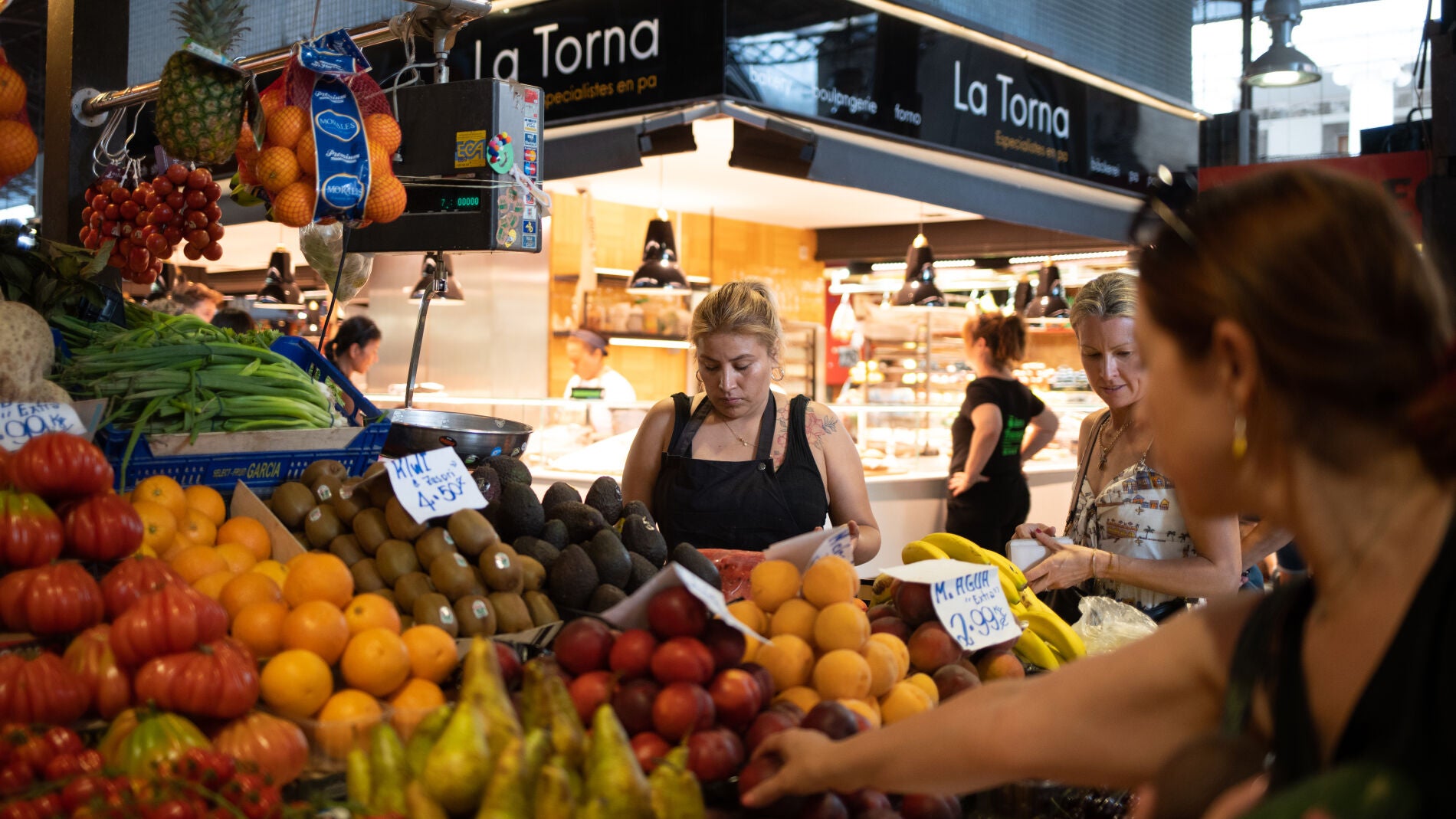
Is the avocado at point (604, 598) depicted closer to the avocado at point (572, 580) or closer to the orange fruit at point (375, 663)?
the avocado at point (572, 580)

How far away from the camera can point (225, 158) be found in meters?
2.70

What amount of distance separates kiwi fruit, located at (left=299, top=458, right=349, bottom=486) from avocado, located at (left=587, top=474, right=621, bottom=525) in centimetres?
53

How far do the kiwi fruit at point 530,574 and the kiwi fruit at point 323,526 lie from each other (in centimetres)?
36

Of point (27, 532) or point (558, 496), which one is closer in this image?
point (27, 532)

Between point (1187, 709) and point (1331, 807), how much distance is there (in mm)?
259

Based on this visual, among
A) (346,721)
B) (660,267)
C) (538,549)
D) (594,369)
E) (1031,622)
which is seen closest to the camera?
(346,721)

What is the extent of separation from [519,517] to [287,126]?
1.11 metres

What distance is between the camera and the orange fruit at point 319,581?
5.88ft

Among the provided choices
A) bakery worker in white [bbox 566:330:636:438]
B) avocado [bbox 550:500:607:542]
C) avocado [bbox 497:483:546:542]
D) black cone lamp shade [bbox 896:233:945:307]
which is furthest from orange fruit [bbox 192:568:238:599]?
black cone lamp shade [bbox 896:233:945:307]

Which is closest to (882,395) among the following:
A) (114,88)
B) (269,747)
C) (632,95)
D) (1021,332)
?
(1021,332)

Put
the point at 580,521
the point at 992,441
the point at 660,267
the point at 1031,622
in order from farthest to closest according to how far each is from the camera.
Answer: the point at 660,267, the point at 992,441, the point at 1031,622, the point at 580,521

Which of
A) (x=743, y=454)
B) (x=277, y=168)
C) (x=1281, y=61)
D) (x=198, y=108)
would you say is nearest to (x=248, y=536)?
(x=277, y=168)

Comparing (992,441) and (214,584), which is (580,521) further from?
(992,441)

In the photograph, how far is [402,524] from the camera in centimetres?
204
